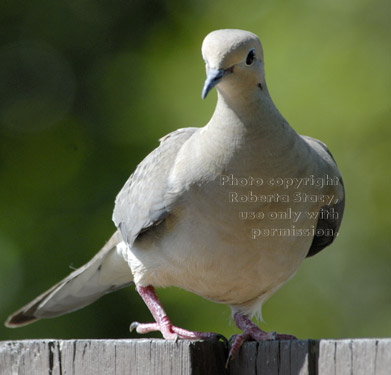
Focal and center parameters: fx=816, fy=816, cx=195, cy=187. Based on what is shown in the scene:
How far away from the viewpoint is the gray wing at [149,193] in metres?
3.97

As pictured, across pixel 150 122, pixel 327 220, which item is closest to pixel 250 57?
pixel 327 220

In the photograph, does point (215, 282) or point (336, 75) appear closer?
point (215, 282)

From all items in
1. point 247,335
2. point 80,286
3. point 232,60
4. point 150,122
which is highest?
point 150,122

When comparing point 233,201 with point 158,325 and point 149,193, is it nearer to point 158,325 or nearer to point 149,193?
point 149,193

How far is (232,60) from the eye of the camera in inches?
136

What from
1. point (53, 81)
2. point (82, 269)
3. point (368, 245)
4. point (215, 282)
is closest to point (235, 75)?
point (215, 282)

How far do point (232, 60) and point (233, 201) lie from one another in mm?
640

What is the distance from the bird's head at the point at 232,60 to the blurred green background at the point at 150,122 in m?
2.62

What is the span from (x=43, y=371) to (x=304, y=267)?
3.73m

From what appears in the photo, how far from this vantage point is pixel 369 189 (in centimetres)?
643

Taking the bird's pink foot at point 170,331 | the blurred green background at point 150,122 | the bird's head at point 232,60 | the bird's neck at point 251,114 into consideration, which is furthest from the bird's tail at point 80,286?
the blurred green background at point 150,122

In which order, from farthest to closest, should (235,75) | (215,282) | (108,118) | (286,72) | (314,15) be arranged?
(108,118), (314,15), (286,72), (215,282), (235,75)

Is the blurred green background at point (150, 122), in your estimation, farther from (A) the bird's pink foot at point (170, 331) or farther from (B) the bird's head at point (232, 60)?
(B) the bird's head at point (232, 60)

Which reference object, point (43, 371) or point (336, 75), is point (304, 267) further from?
point (43, 371)
